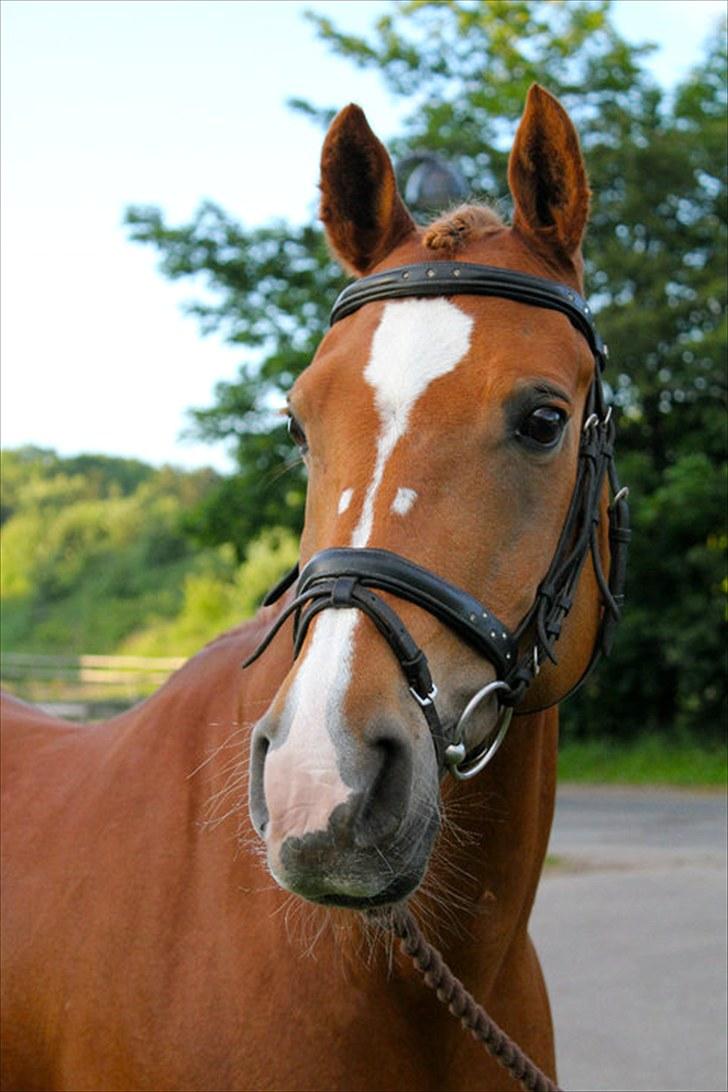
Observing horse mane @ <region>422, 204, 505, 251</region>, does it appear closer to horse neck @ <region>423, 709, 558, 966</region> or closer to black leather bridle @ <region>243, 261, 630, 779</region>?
black leather bridle @ <region>243, 261, 630, 779</region>

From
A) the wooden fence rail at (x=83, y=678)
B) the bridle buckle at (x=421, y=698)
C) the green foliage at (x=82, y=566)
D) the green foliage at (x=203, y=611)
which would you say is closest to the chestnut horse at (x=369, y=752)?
the bridle buckle at (x=421, y=698)

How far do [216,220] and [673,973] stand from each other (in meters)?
15.3

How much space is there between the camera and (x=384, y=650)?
1.96 m

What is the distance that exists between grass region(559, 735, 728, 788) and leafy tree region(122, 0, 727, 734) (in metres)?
0.52

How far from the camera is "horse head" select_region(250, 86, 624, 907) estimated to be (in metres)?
1.87

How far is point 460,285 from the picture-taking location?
239 centimetres

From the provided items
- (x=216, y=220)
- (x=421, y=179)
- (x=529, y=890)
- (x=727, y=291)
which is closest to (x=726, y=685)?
(x=727, y=291)

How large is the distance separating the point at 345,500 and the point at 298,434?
1.19 feet

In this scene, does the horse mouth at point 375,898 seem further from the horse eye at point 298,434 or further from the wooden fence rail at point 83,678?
the wooden fence rail at point 83,678

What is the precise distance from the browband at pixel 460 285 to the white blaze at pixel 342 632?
4cm

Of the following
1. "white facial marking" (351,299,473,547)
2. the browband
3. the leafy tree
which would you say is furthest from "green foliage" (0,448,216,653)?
"white facial marking" (351,299,473,547)

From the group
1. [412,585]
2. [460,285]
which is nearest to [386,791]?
[412,585]

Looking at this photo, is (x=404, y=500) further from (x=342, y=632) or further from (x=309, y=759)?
(x=309, y=759)

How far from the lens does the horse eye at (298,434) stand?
248 cm
